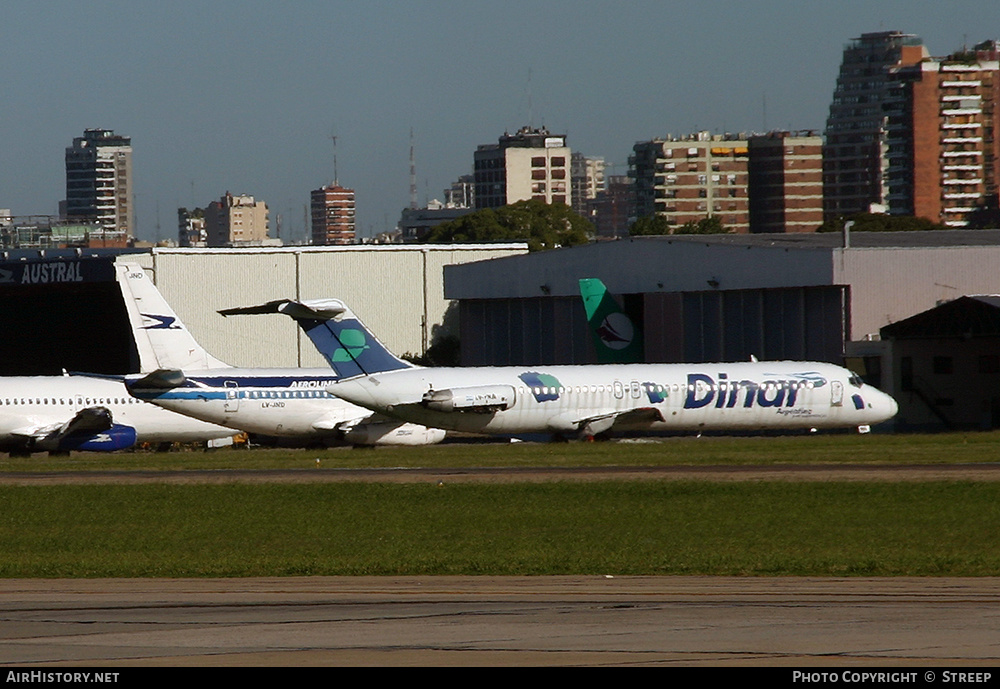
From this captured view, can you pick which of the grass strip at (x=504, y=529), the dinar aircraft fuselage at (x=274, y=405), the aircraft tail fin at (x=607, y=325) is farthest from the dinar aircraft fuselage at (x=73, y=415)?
the aircraft tail fin at (x=607, y=325)

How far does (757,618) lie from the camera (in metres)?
17.8

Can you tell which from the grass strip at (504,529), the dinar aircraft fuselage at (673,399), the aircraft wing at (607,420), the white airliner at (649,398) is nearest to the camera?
the grass strip at (504,529)

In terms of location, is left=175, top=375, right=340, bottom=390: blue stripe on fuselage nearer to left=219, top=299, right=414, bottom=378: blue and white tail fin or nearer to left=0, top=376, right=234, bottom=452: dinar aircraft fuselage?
left=219, top=299, right=414, bottom=378: blue and white tail fin

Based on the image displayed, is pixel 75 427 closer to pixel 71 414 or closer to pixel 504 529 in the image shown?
pixel 71 414

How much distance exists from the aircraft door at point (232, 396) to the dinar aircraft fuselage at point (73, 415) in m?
4.49

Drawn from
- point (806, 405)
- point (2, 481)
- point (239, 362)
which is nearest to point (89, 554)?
point (2, 481)

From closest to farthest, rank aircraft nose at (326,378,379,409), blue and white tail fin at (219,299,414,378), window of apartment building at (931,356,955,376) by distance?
1. aircraft nose at (326,378,379,409)
2. blue and white tail fin at (219,299,414,378)
3. window of apartment building at (931,356,955,376)

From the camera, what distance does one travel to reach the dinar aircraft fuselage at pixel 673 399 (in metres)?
64.2

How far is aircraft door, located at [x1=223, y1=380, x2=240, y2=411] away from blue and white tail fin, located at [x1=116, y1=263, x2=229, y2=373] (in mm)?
A: 3360

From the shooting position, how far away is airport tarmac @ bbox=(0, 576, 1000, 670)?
15.0 m

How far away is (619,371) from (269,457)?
14899mm

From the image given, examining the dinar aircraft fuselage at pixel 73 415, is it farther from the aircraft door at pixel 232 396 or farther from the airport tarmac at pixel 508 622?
the airport tarmac at pixel 508 622

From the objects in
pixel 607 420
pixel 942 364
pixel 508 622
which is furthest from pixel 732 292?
pixel 508 622

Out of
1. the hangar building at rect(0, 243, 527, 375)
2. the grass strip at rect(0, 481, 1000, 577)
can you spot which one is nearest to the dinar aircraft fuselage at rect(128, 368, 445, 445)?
the grass strip at rect(0, 481, 1000, 577)
